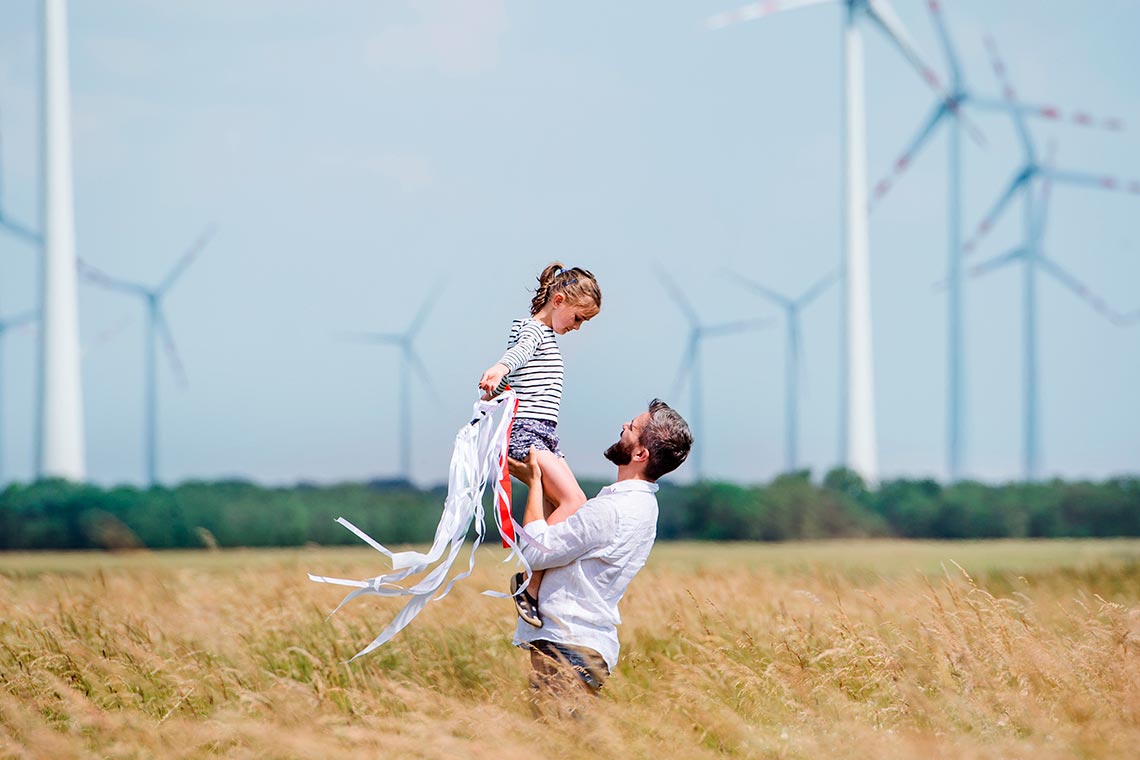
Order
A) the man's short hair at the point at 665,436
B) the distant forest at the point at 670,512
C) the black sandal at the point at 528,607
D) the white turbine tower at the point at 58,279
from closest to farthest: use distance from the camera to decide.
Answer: the man's short hair at the point at 665,436 → the black sandal at the point at 528,607 → the white turbine tower at the point at 58,279 → the distant forest at the point at 670,512

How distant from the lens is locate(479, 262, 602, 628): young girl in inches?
328

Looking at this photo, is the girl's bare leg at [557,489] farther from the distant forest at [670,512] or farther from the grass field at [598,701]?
the distant forest at [670,512]

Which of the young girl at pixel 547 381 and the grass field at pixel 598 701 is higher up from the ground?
the young girl at pixel 547 381

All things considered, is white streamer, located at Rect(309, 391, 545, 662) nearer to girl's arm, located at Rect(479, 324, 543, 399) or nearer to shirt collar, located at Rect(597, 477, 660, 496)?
girl's arm, located at Rect(479, 324, 543, 399)

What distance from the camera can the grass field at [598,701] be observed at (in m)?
8.33

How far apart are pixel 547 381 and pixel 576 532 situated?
3.04 ft

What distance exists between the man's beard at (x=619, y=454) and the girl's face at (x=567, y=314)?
778 mm

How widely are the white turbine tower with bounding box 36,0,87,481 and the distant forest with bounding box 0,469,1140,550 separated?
216 cm

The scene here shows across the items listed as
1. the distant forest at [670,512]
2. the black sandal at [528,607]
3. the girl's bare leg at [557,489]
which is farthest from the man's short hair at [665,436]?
the distant forest at [670,512]

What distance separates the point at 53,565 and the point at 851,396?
23.5 metres

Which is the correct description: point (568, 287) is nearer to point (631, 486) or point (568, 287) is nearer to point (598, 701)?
point (631, 486)

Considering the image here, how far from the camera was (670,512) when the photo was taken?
51969 mm

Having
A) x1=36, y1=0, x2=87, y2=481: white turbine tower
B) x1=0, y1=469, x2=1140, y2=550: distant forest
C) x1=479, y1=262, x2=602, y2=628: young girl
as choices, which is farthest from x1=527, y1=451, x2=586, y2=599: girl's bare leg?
x1=36, y1=0, x2=87, y2=481: white turbine tower

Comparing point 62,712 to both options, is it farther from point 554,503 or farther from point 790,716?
point 790,716
